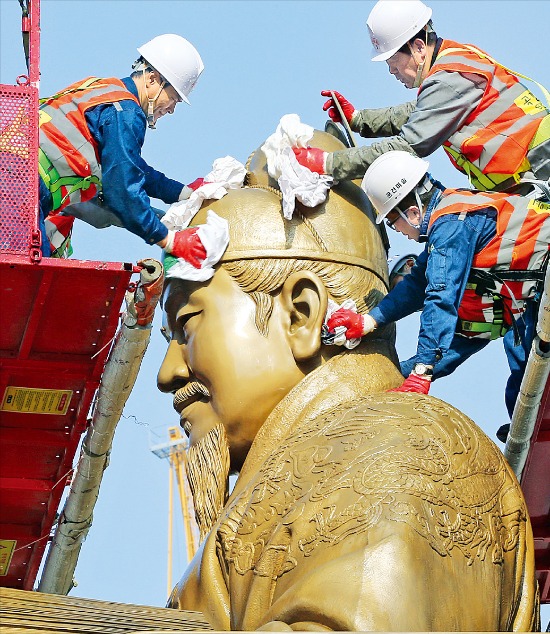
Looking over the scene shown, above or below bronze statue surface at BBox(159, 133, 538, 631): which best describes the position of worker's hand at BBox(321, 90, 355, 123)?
above

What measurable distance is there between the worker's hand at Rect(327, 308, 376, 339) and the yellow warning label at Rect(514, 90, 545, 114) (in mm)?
1640

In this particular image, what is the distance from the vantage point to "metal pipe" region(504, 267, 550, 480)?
33.8 feet

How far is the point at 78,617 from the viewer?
333 inches

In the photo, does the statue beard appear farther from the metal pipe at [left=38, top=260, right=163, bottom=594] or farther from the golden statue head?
the metal pipe at [left=38, top=260, right=163, bottom=594]

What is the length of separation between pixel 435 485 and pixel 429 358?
1.39m

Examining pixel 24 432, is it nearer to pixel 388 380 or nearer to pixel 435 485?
pixel 388 380

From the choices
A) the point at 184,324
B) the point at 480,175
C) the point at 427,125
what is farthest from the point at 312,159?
the point at 184,324

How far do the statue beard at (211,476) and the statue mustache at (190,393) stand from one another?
24 cm

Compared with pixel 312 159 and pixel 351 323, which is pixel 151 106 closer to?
pixel 312 159

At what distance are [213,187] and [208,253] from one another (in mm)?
576

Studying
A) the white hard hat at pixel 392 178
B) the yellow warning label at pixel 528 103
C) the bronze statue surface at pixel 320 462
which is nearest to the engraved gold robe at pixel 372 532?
the bronze statue surface at pixel 320 462

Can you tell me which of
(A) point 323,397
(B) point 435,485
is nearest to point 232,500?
(A) point 323,397

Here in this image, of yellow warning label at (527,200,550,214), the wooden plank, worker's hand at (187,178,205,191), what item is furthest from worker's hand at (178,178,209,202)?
the wooden plank

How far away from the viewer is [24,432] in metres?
11.6
